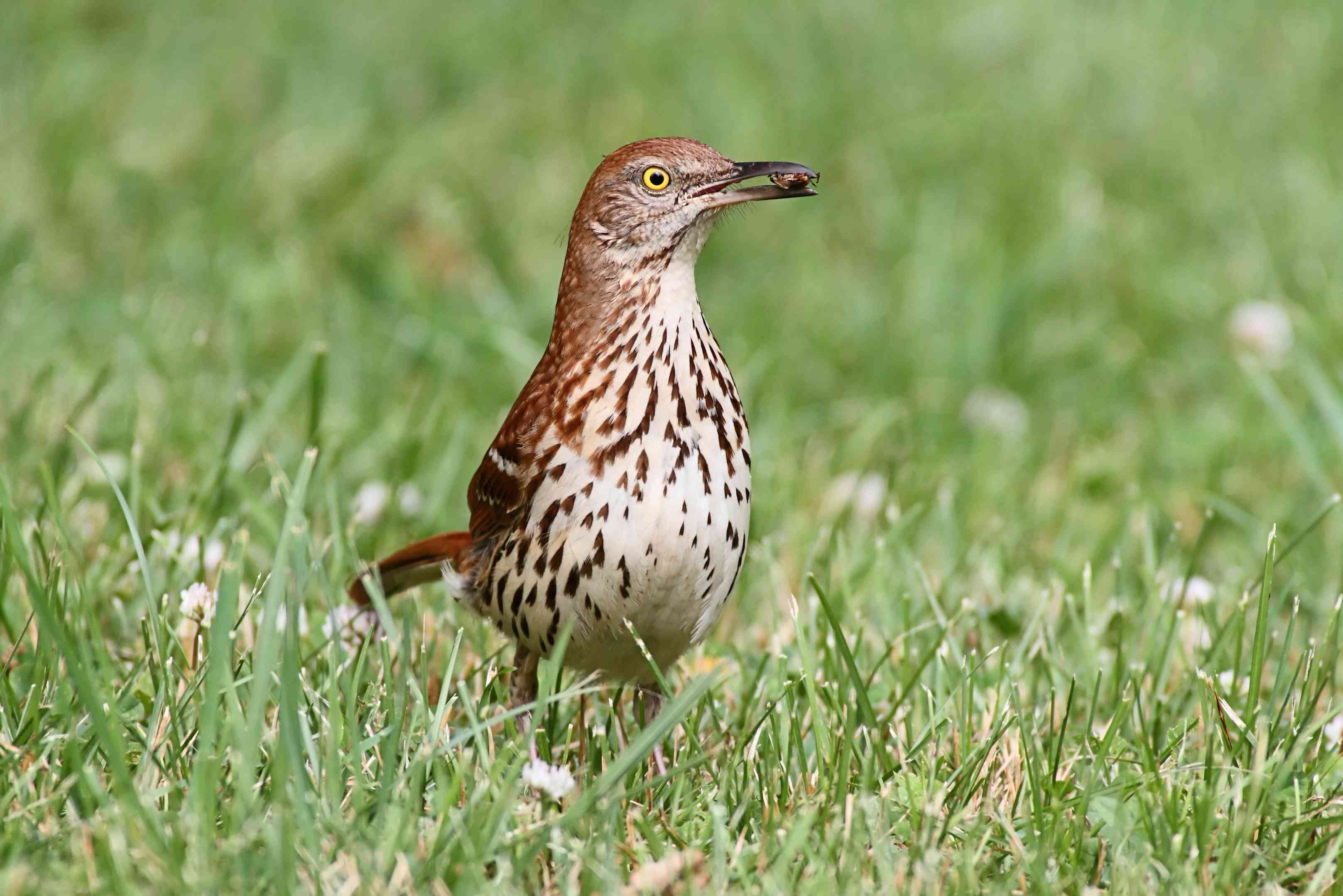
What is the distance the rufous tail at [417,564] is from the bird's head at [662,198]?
732 mm

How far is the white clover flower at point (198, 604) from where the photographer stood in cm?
333

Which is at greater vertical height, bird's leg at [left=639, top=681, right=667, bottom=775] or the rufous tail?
the rufous tail

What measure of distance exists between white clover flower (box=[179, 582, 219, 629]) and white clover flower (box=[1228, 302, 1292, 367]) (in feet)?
14.5

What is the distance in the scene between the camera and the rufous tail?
3789mm

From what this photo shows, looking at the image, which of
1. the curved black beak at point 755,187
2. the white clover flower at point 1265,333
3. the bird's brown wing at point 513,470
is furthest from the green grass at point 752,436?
the curved black beak at point 755,187

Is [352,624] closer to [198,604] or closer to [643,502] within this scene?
[198,604]

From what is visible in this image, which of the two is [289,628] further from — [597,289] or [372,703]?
[597,289]

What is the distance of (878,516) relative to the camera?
16.7 ft

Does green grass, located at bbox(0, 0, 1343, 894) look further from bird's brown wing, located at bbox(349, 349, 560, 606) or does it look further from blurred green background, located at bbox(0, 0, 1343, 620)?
bird's brown wing, located at bbox(349, 349, 560, 606)

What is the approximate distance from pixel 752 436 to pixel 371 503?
1470 mm

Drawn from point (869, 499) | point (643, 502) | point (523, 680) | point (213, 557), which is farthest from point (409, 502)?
point (643, 502)

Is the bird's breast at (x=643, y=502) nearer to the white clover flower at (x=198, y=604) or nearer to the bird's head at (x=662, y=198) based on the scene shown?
the bird's head at (x=662, y=198)

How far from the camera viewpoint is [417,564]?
3.91 metres

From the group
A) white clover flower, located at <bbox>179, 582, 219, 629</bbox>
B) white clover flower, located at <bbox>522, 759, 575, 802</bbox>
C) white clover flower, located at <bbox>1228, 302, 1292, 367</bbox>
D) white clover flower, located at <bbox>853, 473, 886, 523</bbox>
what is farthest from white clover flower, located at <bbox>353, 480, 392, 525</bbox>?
white clover flower, located at <bbox>1228, 302, 1292, 367</bbox>
